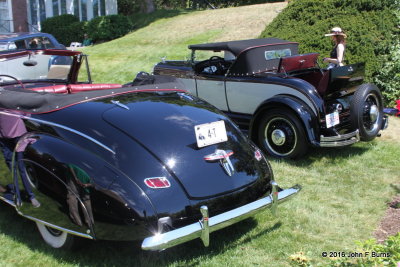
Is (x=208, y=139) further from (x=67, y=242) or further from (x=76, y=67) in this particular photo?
(x=76, y=67)

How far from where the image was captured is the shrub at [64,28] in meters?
22.6

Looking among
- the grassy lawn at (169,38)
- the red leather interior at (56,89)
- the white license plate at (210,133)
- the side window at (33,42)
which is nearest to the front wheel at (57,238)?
the white license plate at (210,133)

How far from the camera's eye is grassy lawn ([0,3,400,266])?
332 centimetres

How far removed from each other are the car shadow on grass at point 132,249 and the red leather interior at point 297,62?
293 cm

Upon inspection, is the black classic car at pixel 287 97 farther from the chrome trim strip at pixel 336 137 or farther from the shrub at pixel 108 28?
the shrub at pixel 108 28

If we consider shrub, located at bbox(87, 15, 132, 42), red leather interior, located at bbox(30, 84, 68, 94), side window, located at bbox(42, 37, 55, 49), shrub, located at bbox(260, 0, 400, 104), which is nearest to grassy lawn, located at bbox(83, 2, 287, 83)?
shrub, located at bbox(87, 15, 132, 42)

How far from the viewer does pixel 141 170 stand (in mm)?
3076

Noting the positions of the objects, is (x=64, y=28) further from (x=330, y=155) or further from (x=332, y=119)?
(x=332, y=119)

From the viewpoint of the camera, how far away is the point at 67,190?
3041 millimetres

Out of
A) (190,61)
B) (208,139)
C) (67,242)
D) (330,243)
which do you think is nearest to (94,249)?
(67,242)

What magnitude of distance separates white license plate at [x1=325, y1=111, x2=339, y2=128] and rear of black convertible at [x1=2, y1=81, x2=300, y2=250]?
196cm

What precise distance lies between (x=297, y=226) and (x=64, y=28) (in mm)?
21467

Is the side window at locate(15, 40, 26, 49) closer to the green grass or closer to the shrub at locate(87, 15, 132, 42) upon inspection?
the green grass

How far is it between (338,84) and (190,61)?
2675 millimetres
